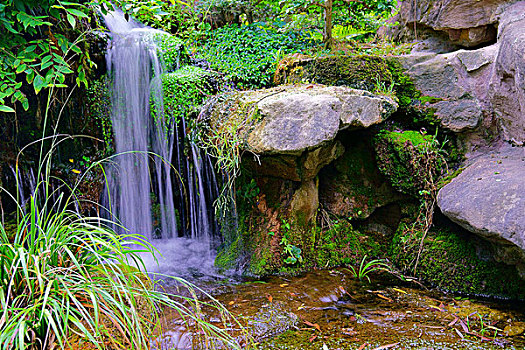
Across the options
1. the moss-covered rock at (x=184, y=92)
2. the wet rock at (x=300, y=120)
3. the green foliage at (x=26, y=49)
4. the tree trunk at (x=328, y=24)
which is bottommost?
the wet rock at (x=300, y=120)

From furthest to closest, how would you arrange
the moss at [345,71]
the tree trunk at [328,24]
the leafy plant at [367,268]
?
the tree trunk at [328,24], the moss at [345,71], the leafy plant at [367,268]

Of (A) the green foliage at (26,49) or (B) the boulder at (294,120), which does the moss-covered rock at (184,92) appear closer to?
(B) the boulder at (294,120)

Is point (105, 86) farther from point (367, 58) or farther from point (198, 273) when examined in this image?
point (367, 58)

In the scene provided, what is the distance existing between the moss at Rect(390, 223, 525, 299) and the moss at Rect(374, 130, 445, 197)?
1.68 ft

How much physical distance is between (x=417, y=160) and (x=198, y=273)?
2708 mm

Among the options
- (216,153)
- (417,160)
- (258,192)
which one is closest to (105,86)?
(216,153)

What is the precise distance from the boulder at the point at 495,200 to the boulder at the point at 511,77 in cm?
25

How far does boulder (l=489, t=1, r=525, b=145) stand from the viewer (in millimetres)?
3320

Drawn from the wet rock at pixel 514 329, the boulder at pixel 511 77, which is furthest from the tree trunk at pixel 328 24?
the wet rock at pixel 514 329

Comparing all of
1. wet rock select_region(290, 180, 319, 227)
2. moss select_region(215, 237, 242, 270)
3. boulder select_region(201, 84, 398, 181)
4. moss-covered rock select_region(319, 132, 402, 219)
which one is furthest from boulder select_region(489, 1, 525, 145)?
moss select_region(215, 237, 242, 270)

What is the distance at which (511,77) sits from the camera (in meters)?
3.52

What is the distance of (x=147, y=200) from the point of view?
4910 millimetres

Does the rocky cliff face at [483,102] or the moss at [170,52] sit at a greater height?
the moss at [170,52]

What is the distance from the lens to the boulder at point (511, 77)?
332cm
